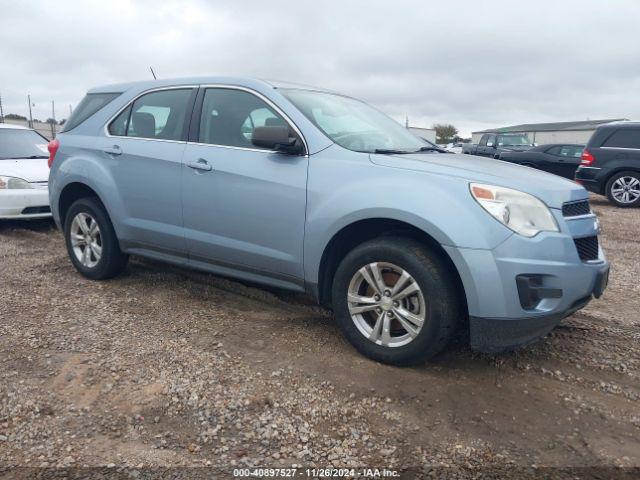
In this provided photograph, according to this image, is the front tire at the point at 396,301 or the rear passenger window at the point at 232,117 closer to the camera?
the front tire at the point at 396,301

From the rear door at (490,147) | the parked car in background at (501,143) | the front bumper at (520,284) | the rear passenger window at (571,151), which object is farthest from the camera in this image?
the rear door at (490,147)

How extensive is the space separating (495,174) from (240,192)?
1.68 m

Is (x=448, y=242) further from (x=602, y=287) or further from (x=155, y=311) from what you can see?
(x=155, y=311)

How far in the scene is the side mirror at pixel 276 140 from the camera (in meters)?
3.44

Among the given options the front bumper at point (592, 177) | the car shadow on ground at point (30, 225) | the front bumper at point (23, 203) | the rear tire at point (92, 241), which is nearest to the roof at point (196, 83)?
the rear tire at point (92, 241)

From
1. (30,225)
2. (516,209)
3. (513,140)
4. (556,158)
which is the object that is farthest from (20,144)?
(513,140)

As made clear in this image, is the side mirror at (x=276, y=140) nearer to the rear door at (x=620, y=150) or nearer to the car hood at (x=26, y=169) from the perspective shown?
the car hood at (x=26, y=169)

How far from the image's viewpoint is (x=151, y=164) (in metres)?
4.28

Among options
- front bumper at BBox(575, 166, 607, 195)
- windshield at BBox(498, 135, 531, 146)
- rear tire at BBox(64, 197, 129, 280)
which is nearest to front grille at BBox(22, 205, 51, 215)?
rear tire at BBox(64, 197, 129, 280)

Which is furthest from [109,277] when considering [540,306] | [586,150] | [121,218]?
[586,150]

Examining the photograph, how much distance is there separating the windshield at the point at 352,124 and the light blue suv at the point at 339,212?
2cm

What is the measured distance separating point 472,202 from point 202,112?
7.39 ft

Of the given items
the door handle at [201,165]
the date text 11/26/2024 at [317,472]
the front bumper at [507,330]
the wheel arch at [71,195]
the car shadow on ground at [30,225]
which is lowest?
the car shadow on ground at [30,225]

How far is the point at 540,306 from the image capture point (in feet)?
9.57
